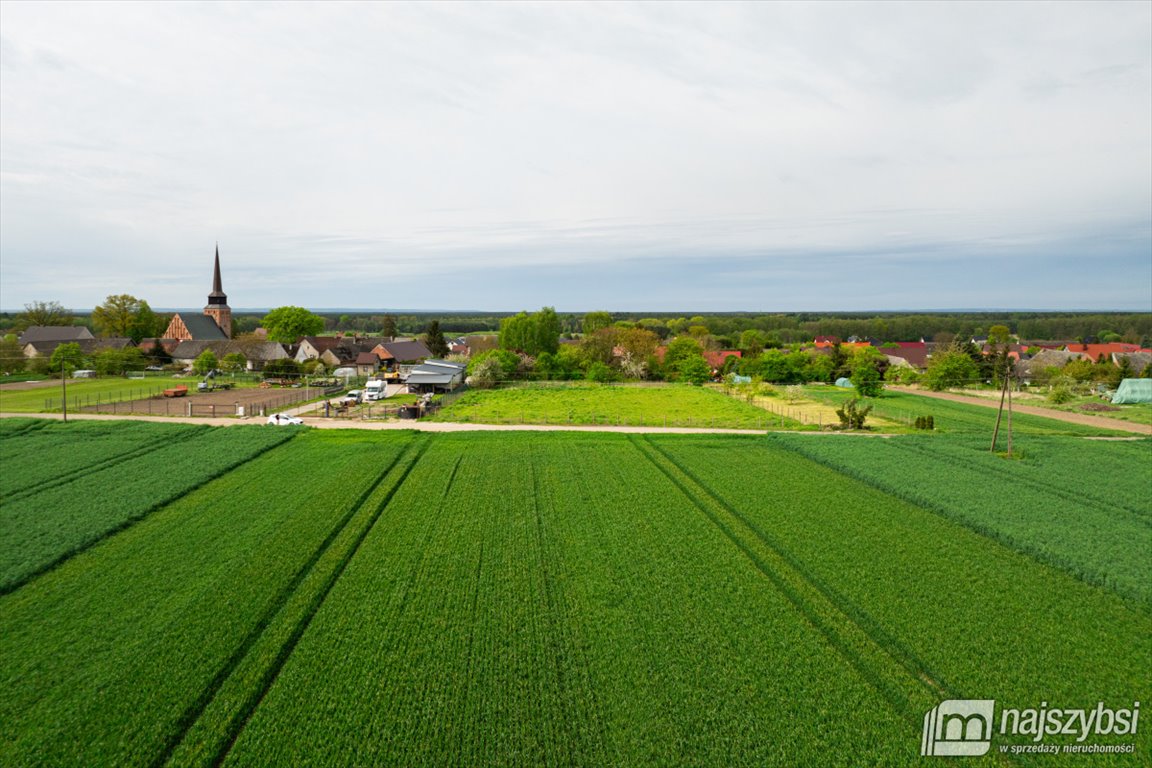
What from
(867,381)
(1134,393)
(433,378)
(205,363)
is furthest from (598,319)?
(1134,393)

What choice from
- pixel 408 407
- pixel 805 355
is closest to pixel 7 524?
pixel 408 407

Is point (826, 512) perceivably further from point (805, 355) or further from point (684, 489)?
point (805, 355)

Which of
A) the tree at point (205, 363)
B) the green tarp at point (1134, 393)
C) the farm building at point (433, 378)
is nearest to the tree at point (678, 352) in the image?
the farm building at point (433, 378)

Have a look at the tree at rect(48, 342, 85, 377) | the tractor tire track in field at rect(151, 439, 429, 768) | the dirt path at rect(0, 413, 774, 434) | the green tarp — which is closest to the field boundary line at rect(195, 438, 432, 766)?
the tractor tire track in field at rect(151, 439, 429, 768)

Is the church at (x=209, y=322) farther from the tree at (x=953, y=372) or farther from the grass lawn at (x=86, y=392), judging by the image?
the tree at (x=953, y=372)

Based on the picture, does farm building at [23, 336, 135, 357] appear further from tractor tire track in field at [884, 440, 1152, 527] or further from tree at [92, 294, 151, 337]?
tractor tire track in field at [884, 440, 1152, 527]

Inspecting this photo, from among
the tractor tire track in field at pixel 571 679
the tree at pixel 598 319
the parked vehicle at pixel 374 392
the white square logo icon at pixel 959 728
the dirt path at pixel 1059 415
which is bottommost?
the white square logo icon at pixel 959 728
